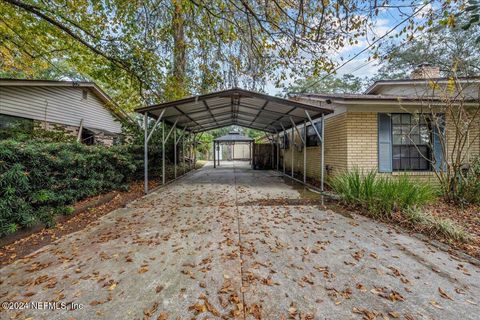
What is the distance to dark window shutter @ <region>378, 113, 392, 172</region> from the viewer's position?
646cm

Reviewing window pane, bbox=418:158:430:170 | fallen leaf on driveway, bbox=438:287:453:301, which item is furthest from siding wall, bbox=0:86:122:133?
window pane, bbox=418:158:430:170

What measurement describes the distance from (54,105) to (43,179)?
7.11 m

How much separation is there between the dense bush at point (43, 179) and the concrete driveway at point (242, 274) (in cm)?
70

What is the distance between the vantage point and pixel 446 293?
2049 mm

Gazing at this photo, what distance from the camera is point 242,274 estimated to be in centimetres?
234

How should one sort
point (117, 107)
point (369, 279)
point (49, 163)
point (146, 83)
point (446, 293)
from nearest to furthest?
point (446, 293) < point (369, 279) < point (49, 163) < point (146, 83) < point (117, 107)

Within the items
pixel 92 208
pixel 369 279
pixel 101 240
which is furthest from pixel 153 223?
pixel 369 279

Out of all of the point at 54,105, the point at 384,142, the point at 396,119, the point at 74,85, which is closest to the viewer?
the point at 384,142

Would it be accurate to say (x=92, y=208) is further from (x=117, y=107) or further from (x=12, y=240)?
(x=117, y=107)

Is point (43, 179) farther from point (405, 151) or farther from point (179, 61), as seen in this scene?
point (405, 151)

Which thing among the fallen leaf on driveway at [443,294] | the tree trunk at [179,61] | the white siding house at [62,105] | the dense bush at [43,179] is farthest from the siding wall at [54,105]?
the fallen leaf on driveway at [443,294]

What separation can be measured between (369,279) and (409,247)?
1.32 metres

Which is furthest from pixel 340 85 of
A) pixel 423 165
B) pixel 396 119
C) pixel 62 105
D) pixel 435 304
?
pixel 435 304

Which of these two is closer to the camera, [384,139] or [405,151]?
[384,139]
